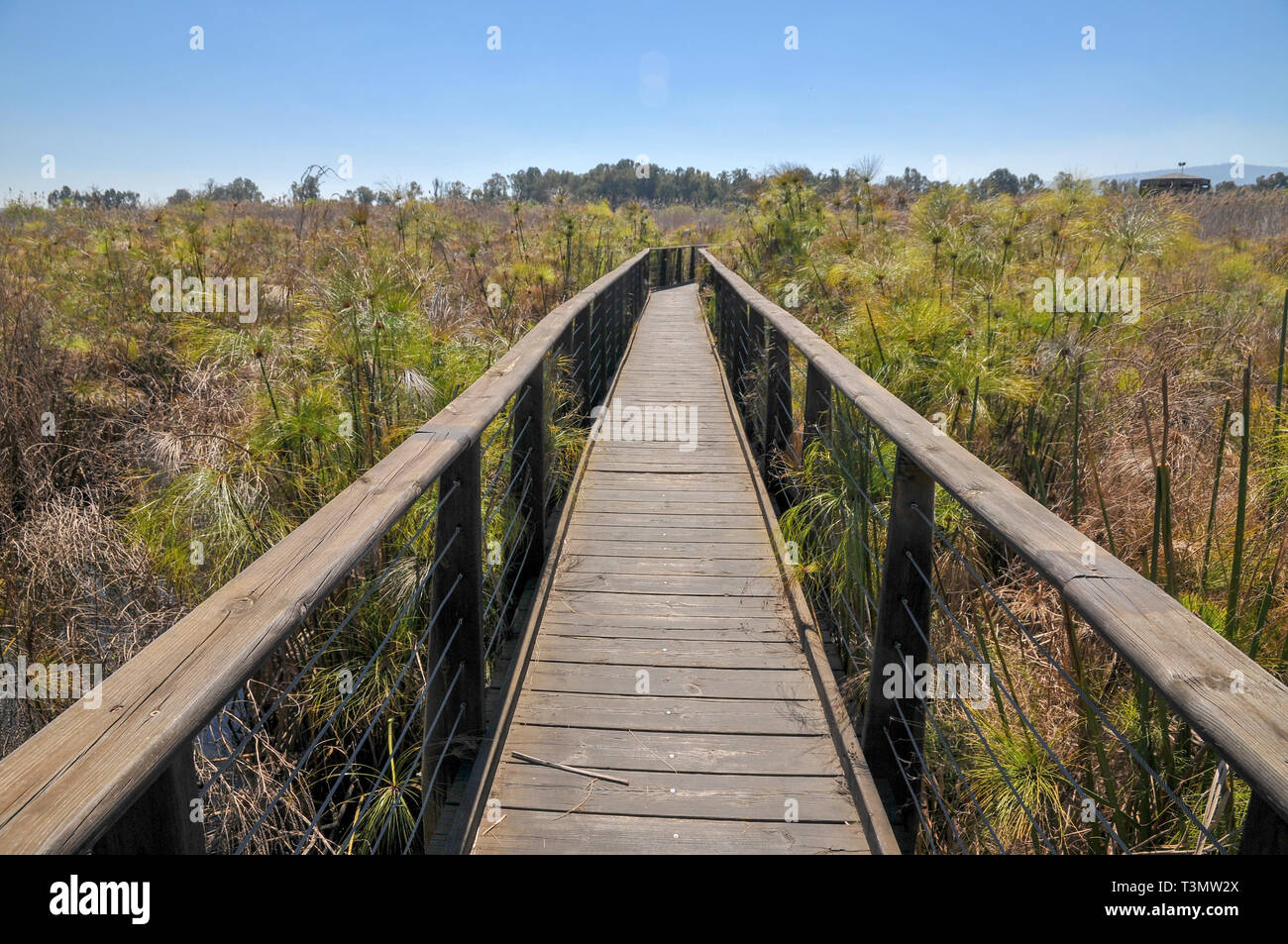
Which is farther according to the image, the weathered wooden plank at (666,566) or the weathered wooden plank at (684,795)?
the weathered wooden plank at (666,566)

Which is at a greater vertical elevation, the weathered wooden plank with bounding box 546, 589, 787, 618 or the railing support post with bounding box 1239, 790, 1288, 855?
the railing support post with bounding box 1239, 790, 1288, 855

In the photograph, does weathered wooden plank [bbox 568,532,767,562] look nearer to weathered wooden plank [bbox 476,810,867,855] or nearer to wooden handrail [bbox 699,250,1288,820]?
weathered wooden plank [bbox 476,810,867,855]

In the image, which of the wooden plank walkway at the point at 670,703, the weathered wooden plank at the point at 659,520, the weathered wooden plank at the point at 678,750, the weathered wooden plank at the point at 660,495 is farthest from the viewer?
the weathered wooden plank at the point at 660,495

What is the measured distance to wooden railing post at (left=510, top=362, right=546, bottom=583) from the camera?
3.75 meters

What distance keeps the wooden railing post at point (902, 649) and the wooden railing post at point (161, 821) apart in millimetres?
1819

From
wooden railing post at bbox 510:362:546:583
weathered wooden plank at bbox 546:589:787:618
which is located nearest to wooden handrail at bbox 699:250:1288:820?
weathered wooden plank at bbox 546:589:787:618

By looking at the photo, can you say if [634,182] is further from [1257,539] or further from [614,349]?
[1257,539]

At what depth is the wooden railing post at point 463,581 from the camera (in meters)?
2.44

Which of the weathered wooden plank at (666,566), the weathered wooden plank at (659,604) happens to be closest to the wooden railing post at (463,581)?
the weathered wooden plank at (659,604)

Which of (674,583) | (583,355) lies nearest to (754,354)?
(583,355)

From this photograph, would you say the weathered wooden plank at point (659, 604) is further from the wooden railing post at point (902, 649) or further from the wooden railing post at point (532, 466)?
the wooden railing post at point (902, 649)

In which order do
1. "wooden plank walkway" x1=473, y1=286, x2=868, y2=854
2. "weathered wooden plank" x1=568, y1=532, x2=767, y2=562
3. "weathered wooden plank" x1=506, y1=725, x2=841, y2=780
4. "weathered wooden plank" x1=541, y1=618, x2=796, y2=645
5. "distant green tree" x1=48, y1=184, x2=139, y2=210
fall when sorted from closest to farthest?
"wooden plank walkway" x1=473, y1=286, x2=868, y2=854
"weathered wooden plank" x1=506, y1=725, x2=841, y2=780
"weathered wooden plank" x1=541, y1=618, x2=796, y2=645
"weathered wooden plank" x1=568, y1=532, x2=767, y2=562
"distant green tree" x1=48, y1=184, x2=139, y2=210

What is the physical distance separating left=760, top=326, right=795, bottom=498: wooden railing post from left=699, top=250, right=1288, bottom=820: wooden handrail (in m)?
2.90
